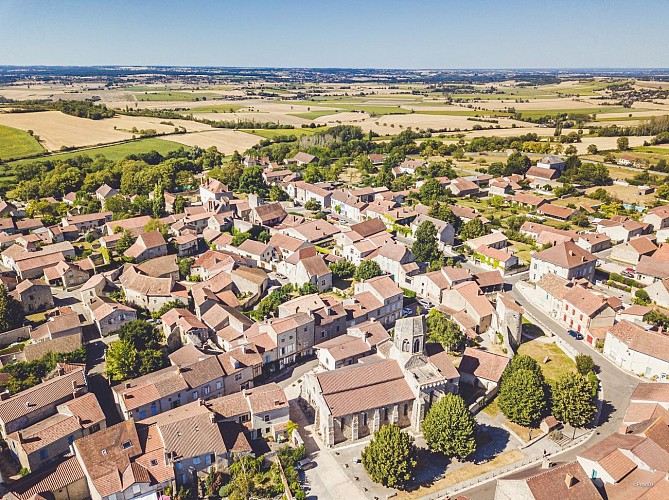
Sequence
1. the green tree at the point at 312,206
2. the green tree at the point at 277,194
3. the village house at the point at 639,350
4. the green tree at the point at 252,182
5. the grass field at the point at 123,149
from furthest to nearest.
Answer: the grass field at the point at 123,149
the green tree at the point at 252,182
the green tree at the point at 277,194
the green tree at the point at 312,206
the village house at the point at 639,350

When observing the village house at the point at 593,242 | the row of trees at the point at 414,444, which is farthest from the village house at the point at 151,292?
the village house at the point at 593,242

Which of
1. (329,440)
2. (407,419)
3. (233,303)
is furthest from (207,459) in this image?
(233,303)

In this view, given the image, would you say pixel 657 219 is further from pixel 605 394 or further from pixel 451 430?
pixel 451 430

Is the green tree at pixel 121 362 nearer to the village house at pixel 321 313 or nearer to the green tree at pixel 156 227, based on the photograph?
the village house at pixel 321 313

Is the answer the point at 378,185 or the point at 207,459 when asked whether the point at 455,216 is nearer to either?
the point at 378,185

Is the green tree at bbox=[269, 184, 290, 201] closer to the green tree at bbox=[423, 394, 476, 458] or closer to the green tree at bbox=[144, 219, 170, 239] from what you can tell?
the green tree at bbox=[144, 219, 170, 239]

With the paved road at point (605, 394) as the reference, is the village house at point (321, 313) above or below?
above
